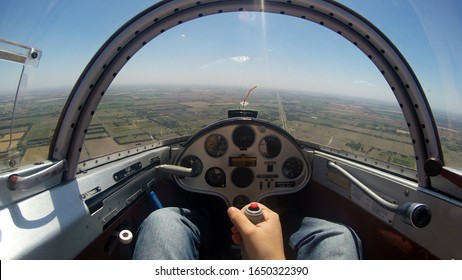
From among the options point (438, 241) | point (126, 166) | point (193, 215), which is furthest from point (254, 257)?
point (126, 166)

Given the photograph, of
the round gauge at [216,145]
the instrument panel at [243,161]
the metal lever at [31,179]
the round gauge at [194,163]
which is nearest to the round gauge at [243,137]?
the instrument panel at [243,161]

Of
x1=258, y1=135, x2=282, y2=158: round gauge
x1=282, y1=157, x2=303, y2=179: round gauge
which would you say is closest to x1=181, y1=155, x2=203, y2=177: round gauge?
x1=258, y1=135, x2=282, y2=158: round gauge

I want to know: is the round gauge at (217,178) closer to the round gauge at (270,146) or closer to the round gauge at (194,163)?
the round gauge at (194,163)

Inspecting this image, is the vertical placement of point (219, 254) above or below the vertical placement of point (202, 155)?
below

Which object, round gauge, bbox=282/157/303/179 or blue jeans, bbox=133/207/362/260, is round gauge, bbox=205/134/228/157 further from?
blue jeans, bbox=133/207/362/260

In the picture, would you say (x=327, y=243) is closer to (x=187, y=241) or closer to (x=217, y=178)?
(x=187, y=241)

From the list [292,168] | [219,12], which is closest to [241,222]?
[219,12]

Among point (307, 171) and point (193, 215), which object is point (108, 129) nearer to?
point (193, 215)

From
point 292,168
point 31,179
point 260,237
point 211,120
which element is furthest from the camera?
point 292,168
